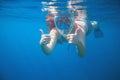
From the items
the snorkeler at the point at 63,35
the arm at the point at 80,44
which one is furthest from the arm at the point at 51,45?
the arm at the point at 80,44

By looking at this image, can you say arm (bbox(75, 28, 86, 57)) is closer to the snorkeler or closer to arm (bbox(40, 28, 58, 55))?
the snorkeler

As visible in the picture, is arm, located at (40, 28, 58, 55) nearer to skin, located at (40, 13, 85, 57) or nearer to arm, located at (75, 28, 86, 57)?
skin, located at (40, 13, 85, 57)

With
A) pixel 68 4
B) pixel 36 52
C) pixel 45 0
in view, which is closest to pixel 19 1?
pixel 45 0

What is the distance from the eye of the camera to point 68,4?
14.4 m

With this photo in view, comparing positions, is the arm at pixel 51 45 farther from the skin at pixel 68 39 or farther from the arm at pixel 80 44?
the arm at pixel 80 44

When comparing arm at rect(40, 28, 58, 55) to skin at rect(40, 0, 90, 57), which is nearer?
skin at rect(40, 0, 90, 57)

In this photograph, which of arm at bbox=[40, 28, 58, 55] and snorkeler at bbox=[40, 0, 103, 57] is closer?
→ snorkeler at bbox=[40, 0, 103, 57]

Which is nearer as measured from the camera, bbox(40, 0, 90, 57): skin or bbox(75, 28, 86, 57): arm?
bbox(40, 0, 90, 57): skin

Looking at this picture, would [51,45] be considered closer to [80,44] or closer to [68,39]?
[68,39]

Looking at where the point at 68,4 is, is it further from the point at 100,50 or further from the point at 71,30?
the point at 100,50

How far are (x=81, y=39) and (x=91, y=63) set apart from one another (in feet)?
216

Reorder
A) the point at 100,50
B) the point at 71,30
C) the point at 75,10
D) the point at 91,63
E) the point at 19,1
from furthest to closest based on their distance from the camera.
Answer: the point at 100,50 → the point at 91,63 → the point at 75,10 → the point at 19,1 → the point at 71,30

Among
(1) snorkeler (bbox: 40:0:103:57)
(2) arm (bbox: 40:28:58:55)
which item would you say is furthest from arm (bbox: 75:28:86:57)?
(2) arm (bbox: 40:28:58:55)

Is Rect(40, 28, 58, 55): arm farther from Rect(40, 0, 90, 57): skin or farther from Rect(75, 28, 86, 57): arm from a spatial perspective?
Rect(75, 28, 86, 57): arm
